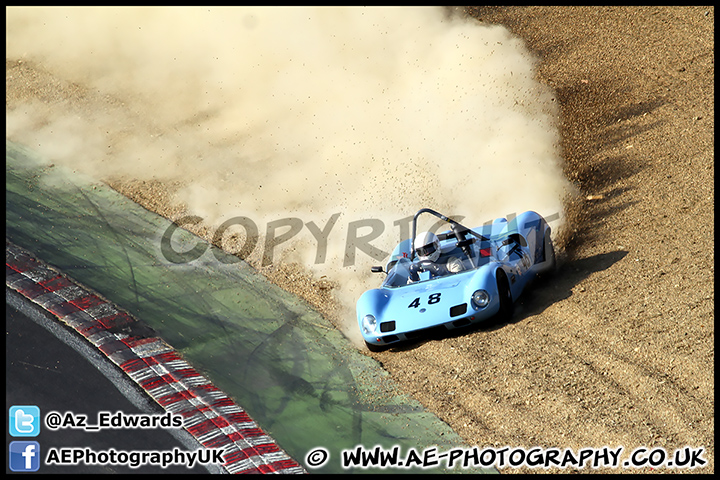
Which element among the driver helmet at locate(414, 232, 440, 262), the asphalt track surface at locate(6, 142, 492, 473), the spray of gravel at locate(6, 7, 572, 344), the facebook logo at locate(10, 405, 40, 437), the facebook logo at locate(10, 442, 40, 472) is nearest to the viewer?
the facebook logo at locate(10, 442, 40, 472)

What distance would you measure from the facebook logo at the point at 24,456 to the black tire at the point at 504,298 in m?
6.32

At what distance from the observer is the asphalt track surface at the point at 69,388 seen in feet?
29.3

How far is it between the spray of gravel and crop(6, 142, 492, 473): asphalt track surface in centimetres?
101

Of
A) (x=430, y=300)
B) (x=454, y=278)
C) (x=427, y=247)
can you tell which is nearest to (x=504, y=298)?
(x=454, y=278)

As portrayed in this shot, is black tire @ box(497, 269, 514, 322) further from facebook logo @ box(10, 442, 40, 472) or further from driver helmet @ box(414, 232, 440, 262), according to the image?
facebook logo @ box(10, 442, 40, 472)

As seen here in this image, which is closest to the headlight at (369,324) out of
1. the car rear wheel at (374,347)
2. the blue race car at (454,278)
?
the blue race car at (454,278)

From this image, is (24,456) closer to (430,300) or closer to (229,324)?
(229,324)

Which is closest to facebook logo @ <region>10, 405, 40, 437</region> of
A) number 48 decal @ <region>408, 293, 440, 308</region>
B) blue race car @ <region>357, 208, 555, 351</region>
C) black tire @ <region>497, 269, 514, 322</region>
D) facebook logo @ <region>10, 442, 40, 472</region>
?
facebook logo @ <region>10, 442, 40, 472</region>

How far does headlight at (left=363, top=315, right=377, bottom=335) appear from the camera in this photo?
10.1 metres

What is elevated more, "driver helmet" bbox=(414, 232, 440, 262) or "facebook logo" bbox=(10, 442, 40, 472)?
"driver helmet" bbox=(414, 232, 440, 262)

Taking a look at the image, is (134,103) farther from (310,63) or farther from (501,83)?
(501,83)

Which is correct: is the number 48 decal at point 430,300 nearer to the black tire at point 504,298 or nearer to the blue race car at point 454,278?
the blue race car at point 454,278

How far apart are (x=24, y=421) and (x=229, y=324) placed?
348cm

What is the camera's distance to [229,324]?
11836mm
